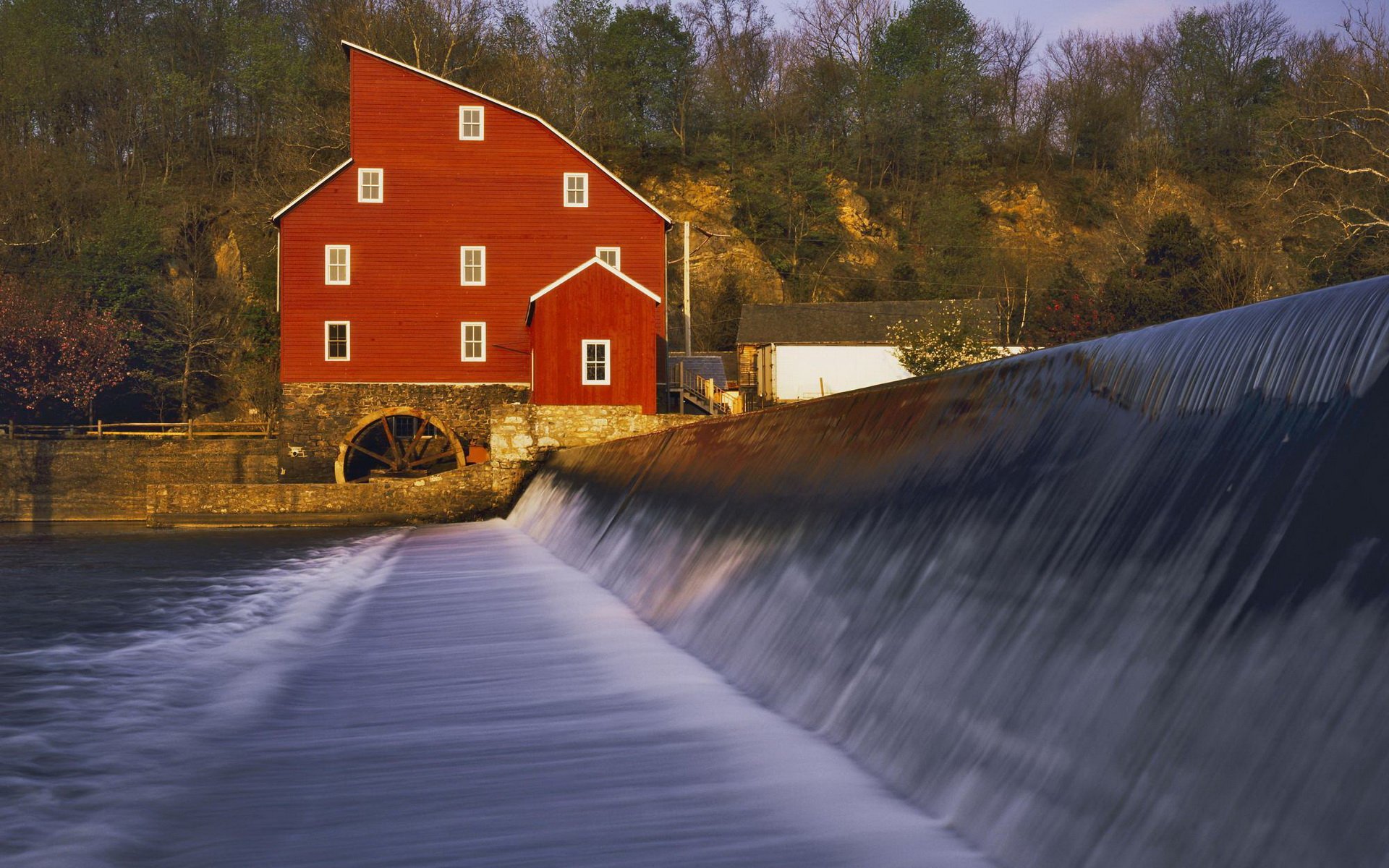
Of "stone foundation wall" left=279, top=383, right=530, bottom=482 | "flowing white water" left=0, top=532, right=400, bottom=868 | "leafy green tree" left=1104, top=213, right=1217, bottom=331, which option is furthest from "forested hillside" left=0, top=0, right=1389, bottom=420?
"flowing white water" left=0, top=532, right=400, bottom=868

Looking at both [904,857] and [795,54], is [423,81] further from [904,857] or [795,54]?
[795,54]

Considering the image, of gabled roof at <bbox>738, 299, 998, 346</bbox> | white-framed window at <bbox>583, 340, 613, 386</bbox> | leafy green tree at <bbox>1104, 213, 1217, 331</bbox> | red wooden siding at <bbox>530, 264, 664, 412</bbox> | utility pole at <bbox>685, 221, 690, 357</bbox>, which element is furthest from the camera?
gabled roof at <bbox>738, 299, 998, 346</bbox>

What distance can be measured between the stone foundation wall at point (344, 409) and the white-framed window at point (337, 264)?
2.93m

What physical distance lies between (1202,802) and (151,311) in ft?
167

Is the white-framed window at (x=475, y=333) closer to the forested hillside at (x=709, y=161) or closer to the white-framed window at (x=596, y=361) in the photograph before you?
the white-framed window at (x=596, y=361)

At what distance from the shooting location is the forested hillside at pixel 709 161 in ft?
146

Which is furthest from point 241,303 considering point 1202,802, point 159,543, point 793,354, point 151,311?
point 1202,802

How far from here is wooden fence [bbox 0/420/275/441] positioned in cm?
3684

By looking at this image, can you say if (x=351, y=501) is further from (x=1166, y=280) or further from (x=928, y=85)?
(x=928, y=85)

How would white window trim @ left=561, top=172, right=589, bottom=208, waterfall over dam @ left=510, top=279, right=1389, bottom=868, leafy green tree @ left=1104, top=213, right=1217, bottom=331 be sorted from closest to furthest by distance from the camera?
waterfall over dam @ left=510, top=279, right=1389, bottom=868
white window trim @ left=561, top=172, right=589, bottom=208
leafy green tree @ left=1104, top=213, right=1217, bottom=331

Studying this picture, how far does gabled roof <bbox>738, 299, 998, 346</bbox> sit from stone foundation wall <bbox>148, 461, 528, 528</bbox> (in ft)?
88.2

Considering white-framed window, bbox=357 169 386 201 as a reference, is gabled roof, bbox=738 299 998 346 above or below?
below

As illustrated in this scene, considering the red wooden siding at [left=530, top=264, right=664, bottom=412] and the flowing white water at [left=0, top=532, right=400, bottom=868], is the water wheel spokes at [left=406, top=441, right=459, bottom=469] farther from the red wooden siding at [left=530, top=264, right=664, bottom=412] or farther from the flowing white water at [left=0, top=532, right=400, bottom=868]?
the flowing white water at [left=0, top=532, right=400, bottom=868]

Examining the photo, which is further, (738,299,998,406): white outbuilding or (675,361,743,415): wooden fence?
(738,299,998,406): white outbuilding
